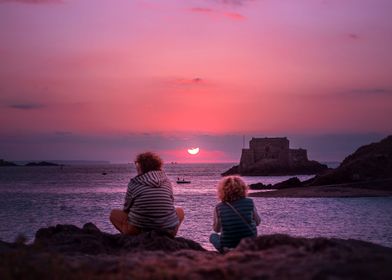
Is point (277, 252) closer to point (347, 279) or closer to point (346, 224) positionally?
point (347, 279)

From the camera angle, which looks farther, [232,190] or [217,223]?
[217,223]

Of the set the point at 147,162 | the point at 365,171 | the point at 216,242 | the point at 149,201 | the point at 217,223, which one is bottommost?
the point at 216,242

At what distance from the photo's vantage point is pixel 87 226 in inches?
445

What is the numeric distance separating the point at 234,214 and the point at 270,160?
129 m

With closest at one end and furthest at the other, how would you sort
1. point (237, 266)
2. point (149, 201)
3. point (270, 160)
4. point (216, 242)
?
point (237, 266)
point (216, 242)
point (149, 201)
point (270, 160)

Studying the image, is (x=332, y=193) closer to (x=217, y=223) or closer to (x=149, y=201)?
(x=149, y=201)

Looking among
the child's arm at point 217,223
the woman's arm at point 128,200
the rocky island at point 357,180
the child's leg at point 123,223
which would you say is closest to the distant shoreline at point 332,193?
the rocky island at point 357,180

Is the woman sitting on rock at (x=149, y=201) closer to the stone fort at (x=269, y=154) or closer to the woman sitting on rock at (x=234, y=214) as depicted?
the woman sitting on rock at (x=234, y=214)

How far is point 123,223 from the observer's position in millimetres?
10484

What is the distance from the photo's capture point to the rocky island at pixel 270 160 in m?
137

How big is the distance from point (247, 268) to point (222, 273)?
285 millimetres

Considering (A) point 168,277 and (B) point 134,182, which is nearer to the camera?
(A) point 168,277

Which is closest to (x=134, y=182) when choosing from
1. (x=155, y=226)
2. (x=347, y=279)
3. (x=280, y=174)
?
(x=155, y=226)

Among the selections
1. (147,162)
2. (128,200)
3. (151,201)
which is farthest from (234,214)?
(128,200)
